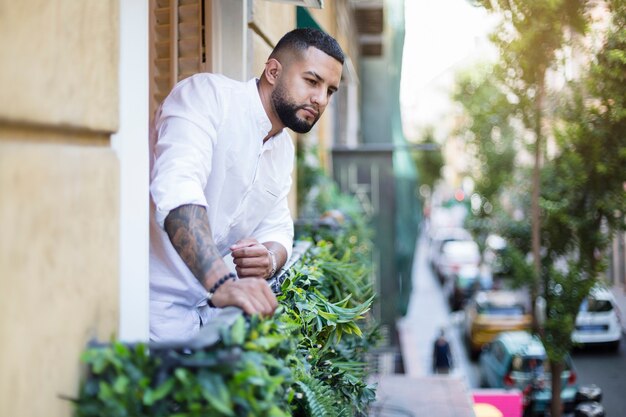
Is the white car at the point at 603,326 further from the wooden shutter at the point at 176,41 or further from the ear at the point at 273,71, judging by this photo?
the ear at the point at 273,71

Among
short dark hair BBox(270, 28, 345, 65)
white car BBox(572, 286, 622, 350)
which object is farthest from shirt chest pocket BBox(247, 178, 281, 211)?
white car BBox(572, 286, 622, 350)

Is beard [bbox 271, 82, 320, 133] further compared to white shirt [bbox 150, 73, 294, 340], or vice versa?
beard [bbox 271, 82, 320, 133]

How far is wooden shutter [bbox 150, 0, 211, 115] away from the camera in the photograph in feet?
14.9

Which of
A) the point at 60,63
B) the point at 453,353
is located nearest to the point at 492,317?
the point at 453,353

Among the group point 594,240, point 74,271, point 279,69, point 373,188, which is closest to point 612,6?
point 594,240

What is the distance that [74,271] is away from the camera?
1.95m

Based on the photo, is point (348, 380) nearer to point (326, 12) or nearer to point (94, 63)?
point (94, 63)

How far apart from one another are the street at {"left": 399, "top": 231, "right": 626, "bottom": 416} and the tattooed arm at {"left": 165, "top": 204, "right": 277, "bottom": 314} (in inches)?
303

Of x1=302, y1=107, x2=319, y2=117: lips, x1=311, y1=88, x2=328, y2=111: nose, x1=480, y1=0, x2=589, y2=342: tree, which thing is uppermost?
x1=480, y1=0, x2=589, y2=342: tree

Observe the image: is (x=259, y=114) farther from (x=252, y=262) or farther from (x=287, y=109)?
(x=252, y=262)

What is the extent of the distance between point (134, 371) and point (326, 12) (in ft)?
35.4

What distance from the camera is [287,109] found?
301 centimetres

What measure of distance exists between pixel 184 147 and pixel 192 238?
0.42 m

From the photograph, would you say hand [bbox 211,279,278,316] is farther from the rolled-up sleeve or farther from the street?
the street
